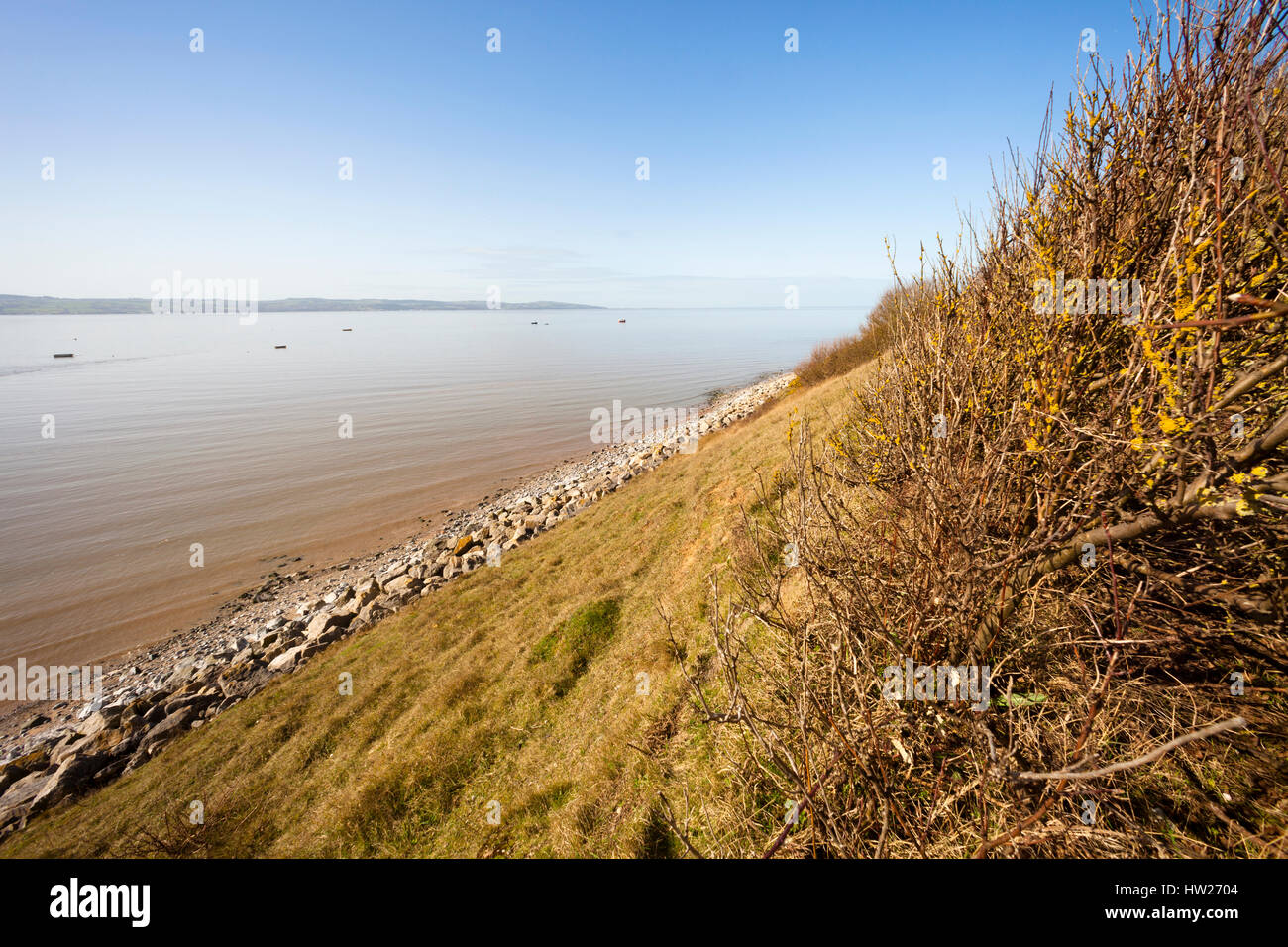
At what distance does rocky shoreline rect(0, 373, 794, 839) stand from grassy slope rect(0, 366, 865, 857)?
34.9 inches

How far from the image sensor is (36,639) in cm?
1398

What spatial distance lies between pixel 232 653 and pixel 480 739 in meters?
10.8

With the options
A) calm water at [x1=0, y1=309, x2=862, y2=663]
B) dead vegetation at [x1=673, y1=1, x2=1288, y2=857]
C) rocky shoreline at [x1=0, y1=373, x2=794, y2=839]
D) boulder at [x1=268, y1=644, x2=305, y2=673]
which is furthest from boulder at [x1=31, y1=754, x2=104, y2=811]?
dead vegetation at [x1=673, y1=1, x2=1288, y2=857]

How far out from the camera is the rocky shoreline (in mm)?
10305

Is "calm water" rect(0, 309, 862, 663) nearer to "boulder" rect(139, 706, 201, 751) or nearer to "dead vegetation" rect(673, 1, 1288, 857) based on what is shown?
"boulder" rect(139, 706, 201, 751)

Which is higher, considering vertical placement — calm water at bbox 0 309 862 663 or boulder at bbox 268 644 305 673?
calm water at bbox 0 309 862 663

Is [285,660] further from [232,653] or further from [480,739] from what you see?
[480,739]

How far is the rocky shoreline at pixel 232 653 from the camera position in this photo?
33.8 feet

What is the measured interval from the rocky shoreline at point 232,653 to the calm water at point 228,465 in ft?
5.13

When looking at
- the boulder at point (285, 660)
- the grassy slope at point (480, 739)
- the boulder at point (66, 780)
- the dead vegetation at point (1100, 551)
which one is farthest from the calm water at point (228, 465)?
the dead vegetation at point (1100, 551)

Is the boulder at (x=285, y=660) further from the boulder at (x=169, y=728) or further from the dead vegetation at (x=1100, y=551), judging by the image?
the dead vegetation at (x=1100, y=551)

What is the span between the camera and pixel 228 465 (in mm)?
26141
